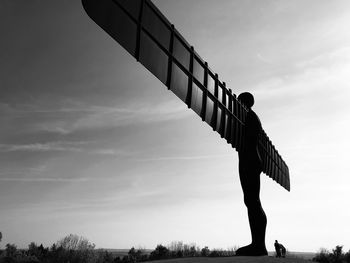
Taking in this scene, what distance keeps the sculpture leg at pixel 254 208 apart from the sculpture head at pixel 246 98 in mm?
2701

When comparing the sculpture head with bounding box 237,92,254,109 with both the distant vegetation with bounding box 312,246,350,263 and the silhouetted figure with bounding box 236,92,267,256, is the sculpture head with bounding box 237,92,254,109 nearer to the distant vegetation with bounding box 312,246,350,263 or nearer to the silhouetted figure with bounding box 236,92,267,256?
the silhouetted figure with bounding box 236,92,267,256

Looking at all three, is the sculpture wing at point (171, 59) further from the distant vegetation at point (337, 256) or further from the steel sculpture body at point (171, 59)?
the distant vegetation at point (337, 256)

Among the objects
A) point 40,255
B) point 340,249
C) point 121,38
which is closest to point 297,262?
point 121,38

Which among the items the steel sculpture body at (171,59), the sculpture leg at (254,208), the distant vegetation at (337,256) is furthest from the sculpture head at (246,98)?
the distant vegetation at (337,256)

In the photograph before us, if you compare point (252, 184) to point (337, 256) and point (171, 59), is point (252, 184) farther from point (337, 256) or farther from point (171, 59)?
point (337, 256)

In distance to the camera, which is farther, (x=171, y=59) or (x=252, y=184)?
(x=252, y=184)

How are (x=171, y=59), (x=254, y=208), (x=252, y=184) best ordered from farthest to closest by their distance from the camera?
(x=252, y=184), (x=254, y=208), (x=171, y=59)

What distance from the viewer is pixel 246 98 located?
47.0 feet

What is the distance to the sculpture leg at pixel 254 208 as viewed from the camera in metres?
12.1

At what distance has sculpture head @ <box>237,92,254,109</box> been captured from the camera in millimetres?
Answer: 14336

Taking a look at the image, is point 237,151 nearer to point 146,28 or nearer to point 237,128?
point 237,128

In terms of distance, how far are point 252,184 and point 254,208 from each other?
79 cm

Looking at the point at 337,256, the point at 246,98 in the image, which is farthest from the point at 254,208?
the point at 337,256

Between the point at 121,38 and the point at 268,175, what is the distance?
38.3ft
